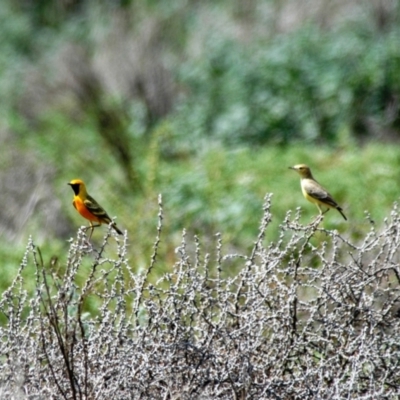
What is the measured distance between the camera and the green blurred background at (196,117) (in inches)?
352

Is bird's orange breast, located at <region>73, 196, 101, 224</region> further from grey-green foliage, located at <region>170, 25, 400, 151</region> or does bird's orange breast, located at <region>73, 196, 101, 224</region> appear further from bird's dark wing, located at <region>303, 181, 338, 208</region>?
grey-green foliage, located at <region>170, 25, 400, 151</region>

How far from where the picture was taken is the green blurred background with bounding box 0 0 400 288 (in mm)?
8938

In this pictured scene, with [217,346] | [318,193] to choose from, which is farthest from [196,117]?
[217,346]

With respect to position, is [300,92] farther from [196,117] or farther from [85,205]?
[85,205]

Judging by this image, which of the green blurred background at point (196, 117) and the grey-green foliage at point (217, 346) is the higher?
the green blurred background at point (196, 117)

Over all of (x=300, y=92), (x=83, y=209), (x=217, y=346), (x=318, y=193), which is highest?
(x=300, y=92)

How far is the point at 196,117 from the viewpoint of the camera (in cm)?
1352

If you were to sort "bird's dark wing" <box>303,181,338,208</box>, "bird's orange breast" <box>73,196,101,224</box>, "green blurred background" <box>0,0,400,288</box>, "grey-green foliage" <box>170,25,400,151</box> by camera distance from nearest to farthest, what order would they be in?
"bird's orange breast" <box>73,196,101,224</box>
"bird's dark wing" <box>303,181,338,208</box>
"green blurred background" <box>0,0,400,288</box>
"grey-green foliage" <box>170,25,400,151</box>

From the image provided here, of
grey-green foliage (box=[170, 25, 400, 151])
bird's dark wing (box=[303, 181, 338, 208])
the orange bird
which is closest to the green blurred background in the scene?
grey-green foliage (box=[170, 25, 400, 151])

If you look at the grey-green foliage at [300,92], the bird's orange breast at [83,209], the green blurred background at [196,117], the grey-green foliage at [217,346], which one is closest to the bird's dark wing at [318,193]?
the green blurred background at [196,117]

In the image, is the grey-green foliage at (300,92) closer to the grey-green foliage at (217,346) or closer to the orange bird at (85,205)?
the orange bird at (85,205)

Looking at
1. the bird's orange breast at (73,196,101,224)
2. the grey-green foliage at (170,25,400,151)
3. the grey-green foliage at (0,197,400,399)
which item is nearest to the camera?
the grey-green foliage at (0,197,400,399)

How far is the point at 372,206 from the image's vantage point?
896 centimetres

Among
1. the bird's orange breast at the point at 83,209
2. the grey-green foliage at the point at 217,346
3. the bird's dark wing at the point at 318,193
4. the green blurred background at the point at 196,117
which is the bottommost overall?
the grey-green foliage at the point at 217,346
